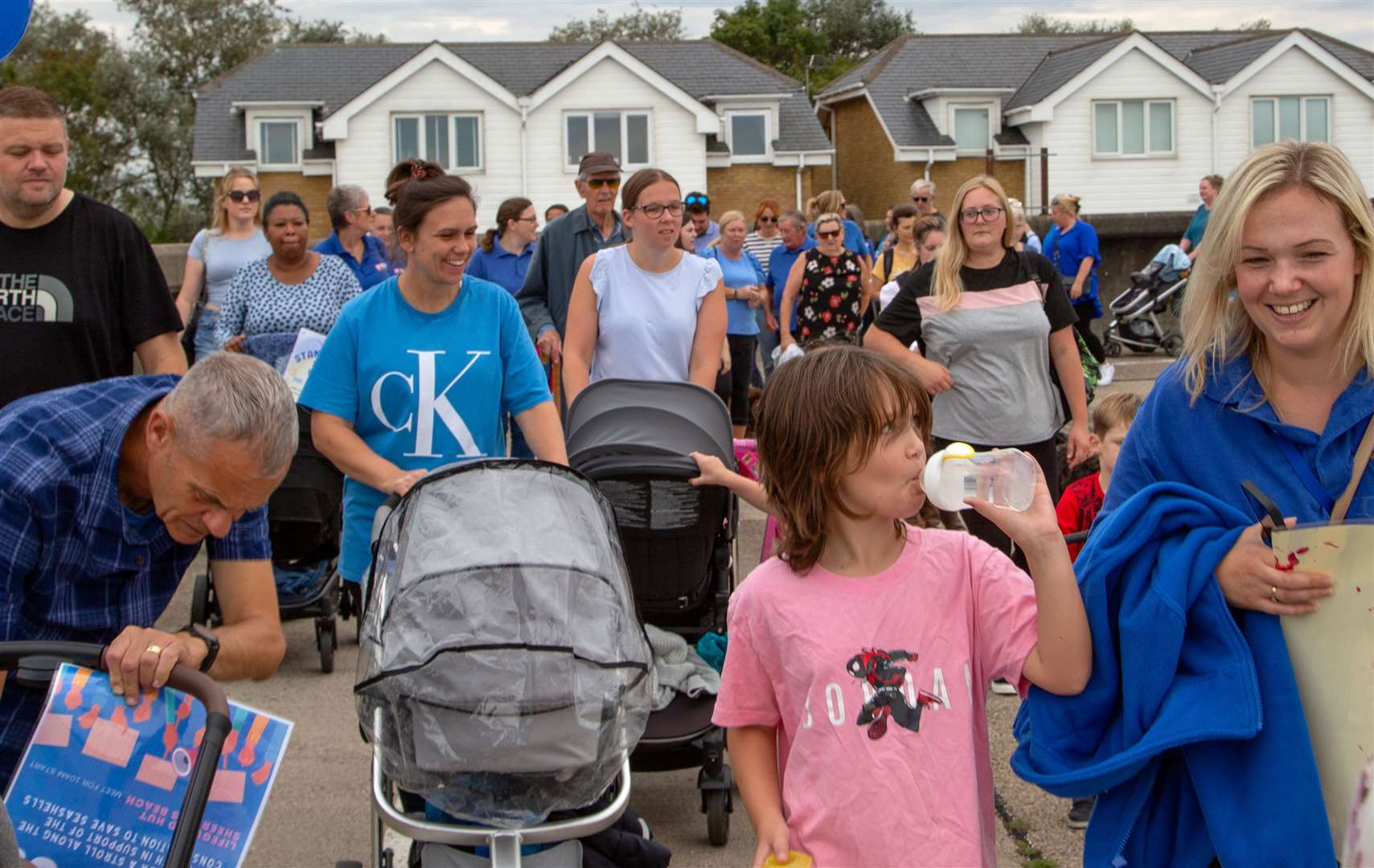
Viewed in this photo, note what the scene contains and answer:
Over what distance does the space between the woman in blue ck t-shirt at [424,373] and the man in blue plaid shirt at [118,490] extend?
1.42 m

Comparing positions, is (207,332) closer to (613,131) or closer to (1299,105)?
(613,131)

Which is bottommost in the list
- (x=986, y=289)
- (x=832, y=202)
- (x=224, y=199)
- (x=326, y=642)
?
(x=326, y=642)

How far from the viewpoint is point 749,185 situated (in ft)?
147

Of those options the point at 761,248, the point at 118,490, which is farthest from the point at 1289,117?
the point at 118,490

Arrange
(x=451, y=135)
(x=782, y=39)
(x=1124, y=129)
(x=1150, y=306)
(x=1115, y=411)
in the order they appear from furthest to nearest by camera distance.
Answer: (x=782, y=39) → (x=1124, y=129) → (x=451, y=135) → (x=1150, y=306) → (x=1115, y=411)

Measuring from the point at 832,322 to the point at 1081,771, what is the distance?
32.1 ft

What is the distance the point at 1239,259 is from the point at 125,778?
2129 millimetres

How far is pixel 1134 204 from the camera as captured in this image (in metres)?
45.4

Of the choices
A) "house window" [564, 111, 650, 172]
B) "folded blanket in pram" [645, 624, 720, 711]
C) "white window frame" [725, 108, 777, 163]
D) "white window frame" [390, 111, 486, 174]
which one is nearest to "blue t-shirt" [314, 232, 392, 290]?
"folded blanket in pram" [645, 624, 720, 711]

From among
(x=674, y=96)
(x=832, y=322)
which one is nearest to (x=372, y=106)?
(x=674, y=96)

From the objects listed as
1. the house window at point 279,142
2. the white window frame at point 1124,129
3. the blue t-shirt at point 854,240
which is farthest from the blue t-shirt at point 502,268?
the white window frame at point 1124,129

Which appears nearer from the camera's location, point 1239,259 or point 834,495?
point 1239,259

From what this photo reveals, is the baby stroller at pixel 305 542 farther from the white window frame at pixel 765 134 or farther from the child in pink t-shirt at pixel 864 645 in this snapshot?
the white window frame at pixel 765 134

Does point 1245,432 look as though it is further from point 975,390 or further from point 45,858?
point 975,390
